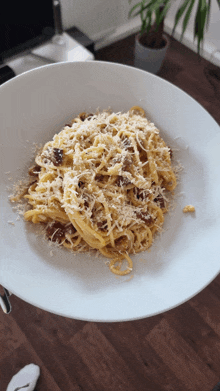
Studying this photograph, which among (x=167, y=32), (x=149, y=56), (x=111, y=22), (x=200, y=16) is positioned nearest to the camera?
(x=200, y=16)

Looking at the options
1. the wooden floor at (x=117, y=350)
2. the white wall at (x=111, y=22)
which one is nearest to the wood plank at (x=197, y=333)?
the wooden floor at (x=117, y=350)

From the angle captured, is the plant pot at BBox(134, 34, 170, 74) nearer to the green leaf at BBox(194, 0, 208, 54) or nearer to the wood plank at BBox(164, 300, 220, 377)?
the green leaf at BBox(194, 0, 208, 54)

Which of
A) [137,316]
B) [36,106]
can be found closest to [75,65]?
[36,106]

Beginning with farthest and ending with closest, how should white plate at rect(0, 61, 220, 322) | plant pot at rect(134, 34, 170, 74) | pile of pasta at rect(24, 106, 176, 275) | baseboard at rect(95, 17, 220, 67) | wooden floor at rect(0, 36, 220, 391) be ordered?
baseboard at rect(95, 17, 220, 67) < plant pot at rect(134, 34, 170, 74) < wooden floor at rect(0, 36, 220, 391) < pile of pasta at rect(24, 106, 176, 275) < white plate at rect(0, 61, 220, 322)

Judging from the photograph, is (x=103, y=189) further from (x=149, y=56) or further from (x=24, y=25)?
(x=149, y=56)

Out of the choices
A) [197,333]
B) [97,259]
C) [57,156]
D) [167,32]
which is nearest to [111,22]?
[167,32]

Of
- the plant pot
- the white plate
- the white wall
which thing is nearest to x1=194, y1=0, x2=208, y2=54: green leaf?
the white plate
